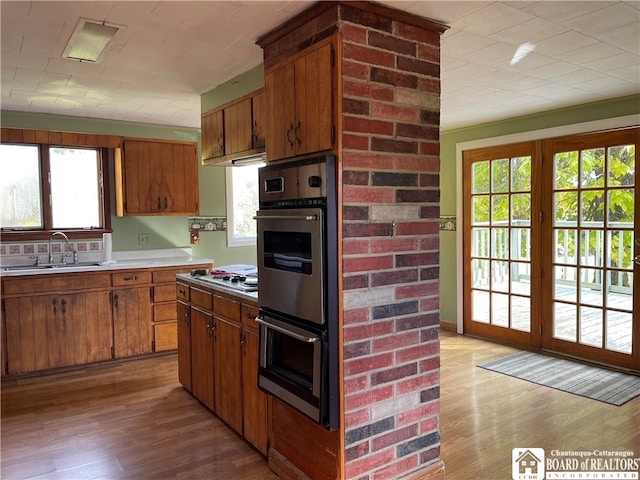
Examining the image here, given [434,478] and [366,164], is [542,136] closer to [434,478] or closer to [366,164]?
[366,164]

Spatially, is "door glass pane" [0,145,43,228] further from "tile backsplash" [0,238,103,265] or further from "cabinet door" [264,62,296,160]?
"cabinet door" [264,62,296,160]

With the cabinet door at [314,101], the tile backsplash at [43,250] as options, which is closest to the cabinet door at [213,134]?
the cabinet door at [314,101]

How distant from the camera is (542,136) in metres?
4.30

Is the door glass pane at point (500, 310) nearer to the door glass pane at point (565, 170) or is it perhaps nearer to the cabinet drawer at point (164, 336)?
the door glass pane at point (565, 170)

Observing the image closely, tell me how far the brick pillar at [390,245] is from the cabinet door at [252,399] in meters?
0.67

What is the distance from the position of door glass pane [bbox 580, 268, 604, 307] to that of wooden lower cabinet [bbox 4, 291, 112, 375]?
4.09 metres

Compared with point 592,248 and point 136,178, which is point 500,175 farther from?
point 136,178

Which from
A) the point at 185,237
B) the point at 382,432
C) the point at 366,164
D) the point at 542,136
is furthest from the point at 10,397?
the point at 542,136

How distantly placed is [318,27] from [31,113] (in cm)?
333

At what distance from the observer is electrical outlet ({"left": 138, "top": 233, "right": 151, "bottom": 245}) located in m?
4.90

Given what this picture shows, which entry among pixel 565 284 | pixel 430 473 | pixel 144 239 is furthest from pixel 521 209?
pixel 144 239

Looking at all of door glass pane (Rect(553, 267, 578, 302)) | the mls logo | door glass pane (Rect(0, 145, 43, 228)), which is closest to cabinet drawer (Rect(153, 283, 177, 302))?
door glass pane (Rect(0, 145, 43, 228))

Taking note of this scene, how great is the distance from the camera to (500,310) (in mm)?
4812

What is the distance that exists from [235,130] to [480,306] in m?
3.22
